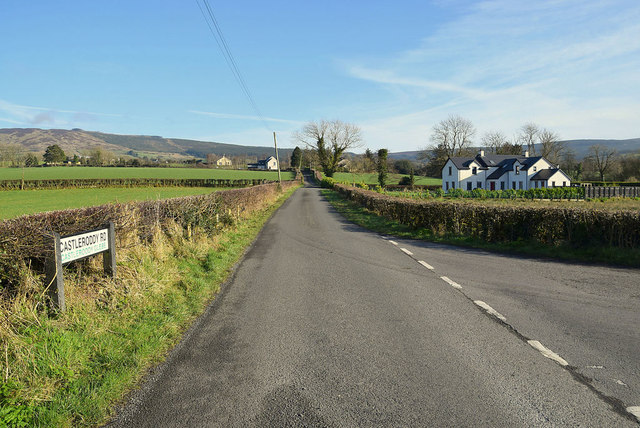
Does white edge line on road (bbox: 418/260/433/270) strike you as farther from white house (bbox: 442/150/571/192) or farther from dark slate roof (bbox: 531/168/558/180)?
white house (bbox: 442/150/571/192)

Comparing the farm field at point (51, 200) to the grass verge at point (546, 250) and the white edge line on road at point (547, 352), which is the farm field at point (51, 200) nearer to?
the grass verge at point (546, 250)

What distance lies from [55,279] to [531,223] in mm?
12359

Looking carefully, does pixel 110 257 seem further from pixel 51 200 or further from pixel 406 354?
pixel 51 200

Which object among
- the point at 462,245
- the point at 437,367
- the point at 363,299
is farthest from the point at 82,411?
the point at 462,245

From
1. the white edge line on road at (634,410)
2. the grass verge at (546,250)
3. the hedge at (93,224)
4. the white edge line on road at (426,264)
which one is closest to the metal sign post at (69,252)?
the hedge at (93,224)

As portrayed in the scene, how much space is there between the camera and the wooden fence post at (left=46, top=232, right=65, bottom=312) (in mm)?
4855

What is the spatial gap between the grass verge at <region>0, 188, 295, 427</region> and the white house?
2680 inches

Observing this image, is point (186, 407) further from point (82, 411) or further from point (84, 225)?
point (84, 225)

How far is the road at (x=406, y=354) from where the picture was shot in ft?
11.1

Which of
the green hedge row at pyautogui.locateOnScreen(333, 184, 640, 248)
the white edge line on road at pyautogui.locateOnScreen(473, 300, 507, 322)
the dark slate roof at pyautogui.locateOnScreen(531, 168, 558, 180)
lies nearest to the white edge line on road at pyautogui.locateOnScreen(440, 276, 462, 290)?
the white edge line on road at pyautogui.locateOnScreen(473, 300, 507, 322)

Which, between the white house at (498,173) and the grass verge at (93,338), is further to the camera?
the white house at (498,173)

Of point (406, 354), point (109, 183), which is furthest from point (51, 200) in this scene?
point (406, 354)

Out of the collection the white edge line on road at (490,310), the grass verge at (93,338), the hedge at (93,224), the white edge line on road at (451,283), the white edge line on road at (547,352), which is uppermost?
the hedge at (93,224)

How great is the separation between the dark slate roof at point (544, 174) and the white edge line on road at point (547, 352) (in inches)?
2632
